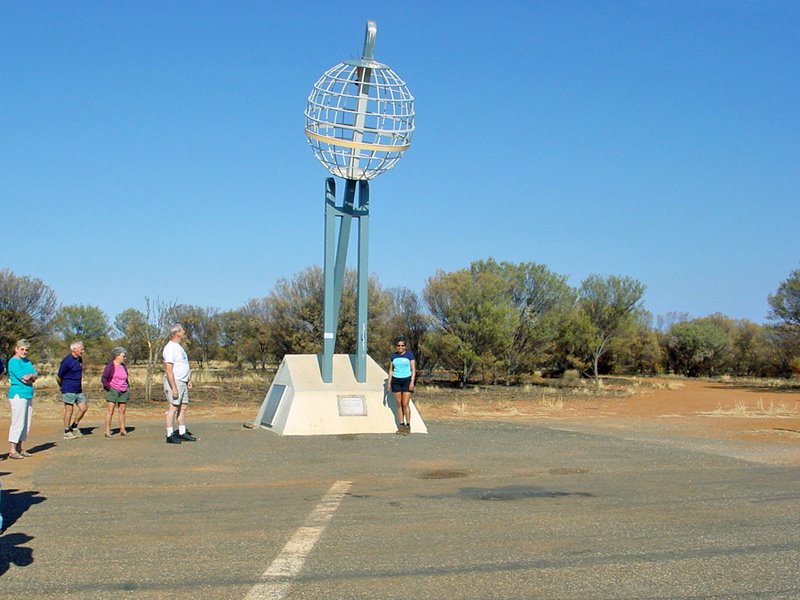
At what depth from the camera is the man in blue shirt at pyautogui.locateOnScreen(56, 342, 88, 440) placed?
13.0 m

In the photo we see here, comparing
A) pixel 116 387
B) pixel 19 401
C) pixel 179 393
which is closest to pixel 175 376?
pixel 179 393

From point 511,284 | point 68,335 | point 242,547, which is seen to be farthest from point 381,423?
point 68,335

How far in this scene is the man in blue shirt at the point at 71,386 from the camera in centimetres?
1302

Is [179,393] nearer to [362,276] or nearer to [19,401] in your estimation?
[19,401]

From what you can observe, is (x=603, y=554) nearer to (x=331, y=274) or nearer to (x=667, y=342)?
(x=331, y=274)

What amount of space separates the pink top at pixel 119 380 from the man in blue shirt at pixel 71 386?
470 millimetres

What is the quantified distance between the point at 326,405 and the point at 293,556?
8257 mm

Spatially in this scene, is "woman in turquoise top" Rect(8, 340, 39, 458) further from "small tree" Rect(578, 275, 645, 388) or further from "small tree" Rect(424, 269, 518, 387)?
"small tree" Rect(578, 275, 645, 388)

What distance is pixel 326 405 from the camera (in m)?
14.1

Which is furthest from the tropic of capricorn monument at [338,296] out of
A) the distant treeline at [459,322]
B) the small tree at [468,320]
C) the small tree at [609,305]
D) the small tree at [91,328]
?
the small tree at [91,328]

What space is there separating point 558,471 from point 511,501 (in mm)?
2210

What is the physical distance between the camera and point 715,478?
30.9ft

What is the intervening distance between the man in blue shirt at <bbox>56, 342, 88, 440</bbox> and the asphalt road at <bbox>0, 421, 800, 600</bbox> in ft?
4.15

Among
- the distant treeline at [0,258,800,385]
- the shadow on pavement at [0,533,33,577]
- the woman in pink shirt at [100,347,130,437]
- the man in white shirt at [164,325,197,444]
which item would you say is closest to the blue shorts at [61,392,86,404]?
the woman in pink shirt at [100,347,130,437]
